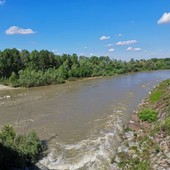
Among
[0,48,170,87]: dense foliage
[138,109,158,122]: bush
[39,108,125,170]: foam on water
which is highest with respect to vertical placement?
[0,48,170,87]: dense foliage

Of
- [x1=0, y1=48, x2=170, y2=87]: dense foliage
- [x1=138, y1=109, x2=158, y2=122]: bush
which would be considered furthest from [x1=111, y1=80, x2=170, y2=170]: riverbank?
[x1=0, y1=48, x2=170, y2=87]: dense foliage

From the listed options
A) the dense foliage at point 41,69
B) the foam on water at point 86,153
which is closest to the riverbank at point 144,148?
the foam on water at point 86,153

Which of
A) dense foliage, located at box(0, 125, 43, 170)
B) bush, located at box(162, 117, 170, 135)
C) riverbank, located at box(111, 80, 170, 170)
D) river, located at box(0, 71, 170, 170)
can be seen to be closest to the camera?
dense foliage, located at box(0, 125, 43, 170)

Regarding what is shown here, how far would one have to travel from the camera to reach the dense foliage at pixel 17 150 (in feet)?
48.7

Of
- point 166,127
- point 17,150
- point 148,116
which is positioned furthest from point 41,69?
point 17,150

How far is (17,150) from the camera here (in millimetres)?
15742

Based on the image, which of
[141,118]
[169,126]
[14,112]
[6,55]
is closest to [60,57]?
[6,55]

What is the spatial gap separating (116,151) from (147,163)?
9.68 ft

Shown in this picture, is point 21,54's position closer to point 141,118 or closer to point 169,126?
point 141,118

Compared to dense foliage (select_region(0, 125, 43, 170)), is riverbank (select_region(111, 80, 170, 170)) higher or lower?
lower

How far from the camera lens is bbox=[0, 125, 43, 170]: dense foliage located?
1484cm

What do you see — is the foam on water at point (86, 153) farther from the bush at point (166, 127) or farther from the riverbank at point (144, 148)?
the bush at point (166, 127)

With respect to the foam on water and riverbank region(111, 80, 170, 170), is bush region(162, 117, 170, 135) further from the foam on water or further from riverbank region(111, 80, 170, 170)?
the foam on water

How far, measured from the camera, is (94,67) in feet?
322
